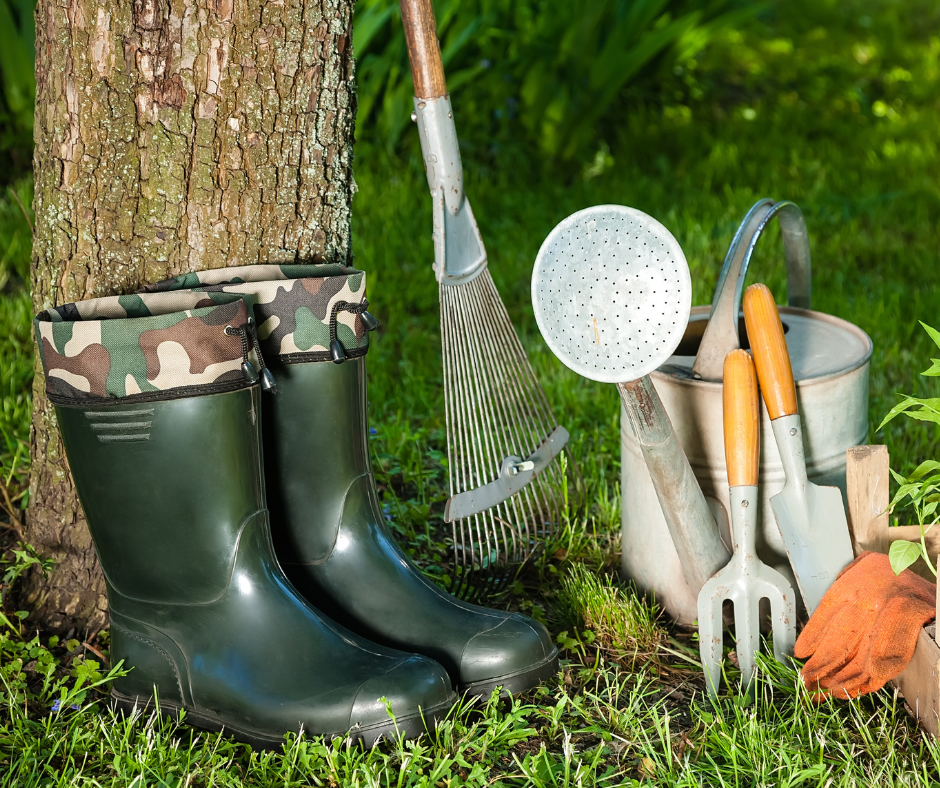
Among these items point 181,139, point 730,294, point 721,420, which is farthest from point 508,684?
point 181,139

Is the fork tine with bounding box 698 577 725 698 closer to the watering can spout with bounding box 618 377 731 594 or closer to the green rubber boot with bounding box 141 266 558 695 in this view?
the watering can spout with bounding box 618 377 731 594

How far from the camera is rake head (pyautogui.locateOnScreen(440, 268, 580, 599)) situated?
5.96 ft

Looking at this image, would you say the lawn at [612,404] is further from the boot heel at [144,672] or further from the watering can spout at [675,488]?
the watering can spout at [675,488]

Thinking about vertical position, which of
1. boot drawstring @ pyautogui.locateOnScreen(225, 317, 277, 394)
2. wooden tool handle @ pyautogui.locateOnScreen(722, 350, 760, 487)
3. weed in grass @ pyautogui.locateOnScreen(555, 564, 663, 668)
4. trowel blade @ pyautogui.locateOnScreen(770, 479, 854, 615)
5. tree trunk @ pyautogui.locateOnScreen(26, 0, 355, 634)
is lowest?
weed in grass @ pyautogui.locateOnScreen(555, 564, 663, 668)

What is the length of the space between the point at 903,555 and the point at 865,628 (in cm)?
13

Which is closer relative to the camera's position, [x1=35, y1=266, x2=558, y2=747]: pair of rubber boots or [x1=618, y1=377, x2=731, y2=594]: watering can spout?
[x1=35, y1=266, x2=558, y2=747]: pair of rubber boots

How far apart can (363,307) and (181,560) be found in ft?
1.57

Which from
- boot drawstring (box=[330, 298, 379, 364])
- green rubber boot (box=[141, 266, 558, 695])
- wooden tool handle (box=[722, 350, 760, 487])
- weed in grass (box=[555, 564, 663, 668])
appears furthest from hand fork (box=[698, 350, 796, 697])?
boot drawstring (box=[330, 298, 379, 364])

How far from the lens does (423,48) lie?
163 centimetres

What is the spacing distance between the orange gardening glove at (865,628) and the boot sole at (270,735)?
1.89 feet

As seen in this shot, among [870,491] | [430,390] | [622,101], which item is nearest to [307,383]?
[870,491]

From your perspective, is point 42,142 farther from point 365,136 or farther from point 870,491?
point 365,136

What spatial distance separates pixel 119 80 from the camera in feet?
5.06

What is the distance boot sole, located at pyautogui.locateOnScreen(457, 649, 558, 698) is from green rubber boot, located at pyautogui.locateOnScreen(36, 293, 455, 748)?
8cm
